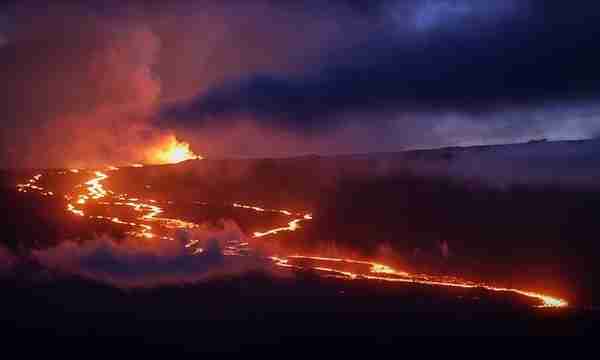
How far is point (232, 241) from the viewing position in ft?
206

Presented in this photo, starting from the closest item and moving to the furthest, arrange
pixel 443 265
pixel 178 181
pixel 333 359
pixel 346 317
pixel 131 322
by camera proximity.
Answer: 1. pixel 333 359
2. pixel 131 322
3. pixel 346 317
4. pixel 443 265
5. pixel 178 181

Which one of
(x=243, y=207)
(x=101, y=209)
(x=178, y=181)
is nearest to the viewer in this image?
(x=101, y=209)

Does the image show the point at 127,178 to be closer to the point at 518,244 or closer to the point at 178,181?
the point at 178,181

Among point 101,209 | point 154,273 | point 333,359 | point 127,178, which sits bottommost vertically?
point 333,359

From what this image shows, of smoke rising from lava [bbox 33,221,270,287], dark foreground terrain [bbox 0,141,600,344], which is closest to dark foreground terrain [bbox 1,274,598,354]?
dark foreground terrain [bbox 0,141,600,344]

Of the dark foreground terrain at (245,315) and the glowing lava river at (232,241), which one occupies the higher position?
the glowing lava river at (232,241)

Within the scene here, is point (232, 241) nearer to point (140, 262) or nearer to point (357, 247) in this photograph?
point (357, 247)

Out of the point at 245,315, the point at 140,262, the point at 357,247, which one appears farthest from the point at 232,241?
the point at 245,315

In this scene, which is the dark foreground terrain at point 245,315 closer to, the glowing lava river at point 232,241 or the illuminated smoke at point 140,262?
the illuminated smoke at point 140,262

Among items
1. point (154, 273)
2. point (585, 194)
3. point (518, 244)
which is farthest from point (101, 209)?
point (585, 194)

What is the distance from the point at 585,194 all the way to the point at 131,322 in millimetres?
63168

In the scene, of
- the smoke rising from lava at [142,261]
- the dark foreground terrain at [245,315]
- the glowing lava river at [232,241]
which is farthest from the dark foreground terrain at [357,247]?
the glowing lava river at [232,241]

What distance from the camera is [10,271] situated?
154 feet

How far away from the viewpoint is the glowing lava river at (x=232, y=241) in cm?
5225
